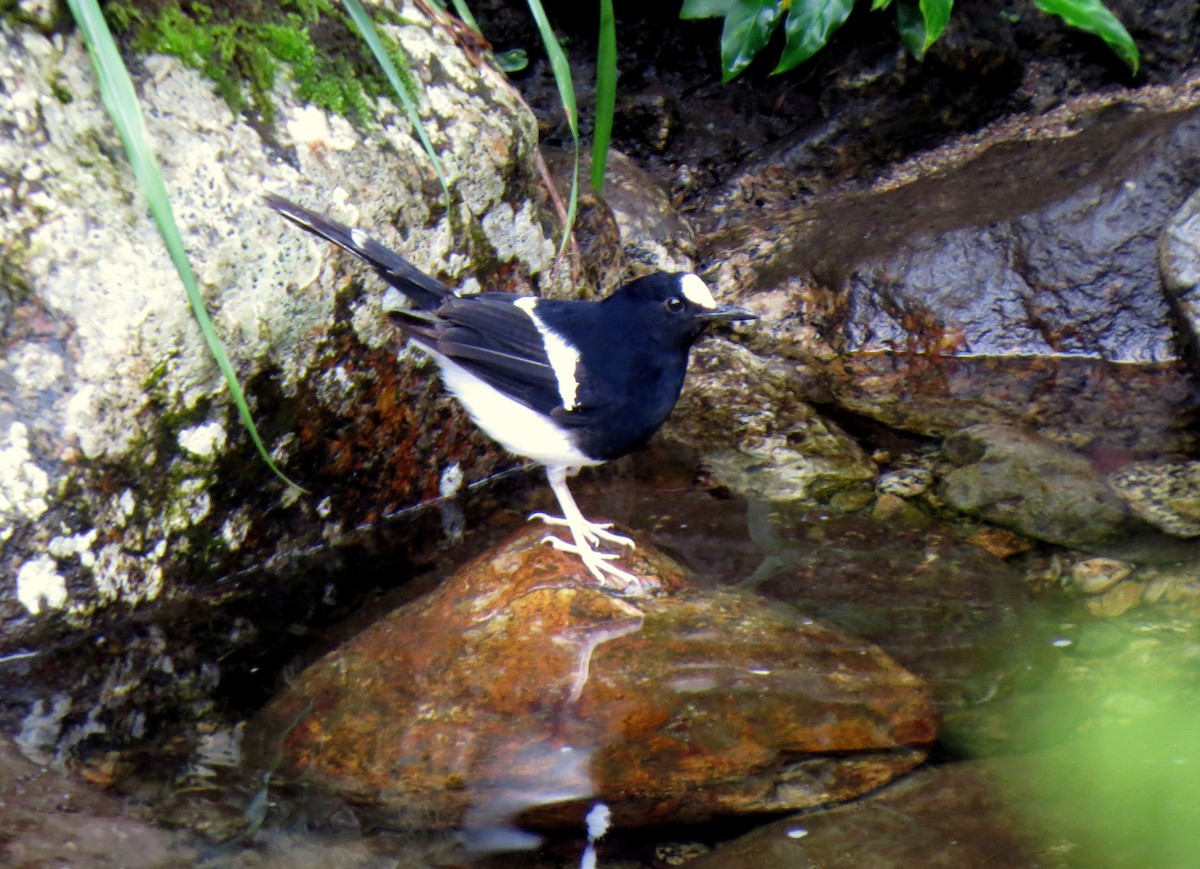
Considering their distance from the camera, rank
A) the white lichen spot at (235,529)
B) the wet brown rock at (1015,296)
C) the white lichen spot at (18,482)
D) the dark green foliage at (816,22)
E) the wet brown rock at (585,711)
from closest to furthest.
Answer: the wet brown rock at (585,711)
the white lichen spot at (18,482)
the white lichen spot at (235,529)
the wet brown rock at (1015,296)
the dark green foliage at (816,22)

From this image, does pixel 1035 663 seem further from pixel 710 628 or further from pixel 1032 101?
pixel 1032 101

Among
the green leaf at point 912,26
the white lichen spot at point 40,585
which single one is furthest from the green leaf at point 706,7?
the white lichen spot at point 40,585

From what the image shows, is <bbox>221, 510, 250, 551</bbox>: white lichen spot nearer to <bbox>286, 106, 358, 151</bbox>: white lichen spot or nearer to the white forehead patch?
<bbox>286, 106, 358, 151</bbox>: white lichen spot

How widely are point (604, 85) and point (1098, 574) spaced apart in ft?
6.73

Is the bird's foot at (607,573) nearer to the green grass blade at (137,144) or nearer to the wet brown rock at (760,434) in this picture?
the green grass blade at (137,144)

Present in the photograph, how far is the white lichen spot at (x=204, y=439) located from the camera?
3230 mm

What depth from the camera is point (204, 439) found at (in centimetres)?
327

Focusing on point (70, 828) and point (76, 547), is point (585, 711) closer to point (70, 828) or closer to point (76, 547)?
point (70, 828)

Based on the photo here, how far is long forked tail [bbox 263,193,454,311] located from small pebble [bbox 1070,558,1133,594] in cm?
199

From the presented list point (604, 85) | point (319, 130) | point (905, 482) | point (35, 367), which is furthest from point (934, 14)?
point (35, 367)

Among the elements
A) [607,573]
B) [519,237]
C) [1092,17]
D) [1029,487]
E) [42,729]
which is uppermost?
[1092,17]

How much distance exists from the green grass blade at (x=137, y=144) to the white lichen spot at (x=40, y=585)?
69 cm

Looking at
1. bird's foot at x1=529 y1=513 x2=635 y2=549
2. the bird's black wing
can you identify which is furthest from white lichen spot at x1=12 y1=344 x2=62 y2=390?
bird's foot at x1=529 y1=513 x2=635 y2=549

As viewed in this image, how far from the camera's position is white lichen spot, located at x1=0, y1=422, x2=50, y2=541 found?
2.91 metres
